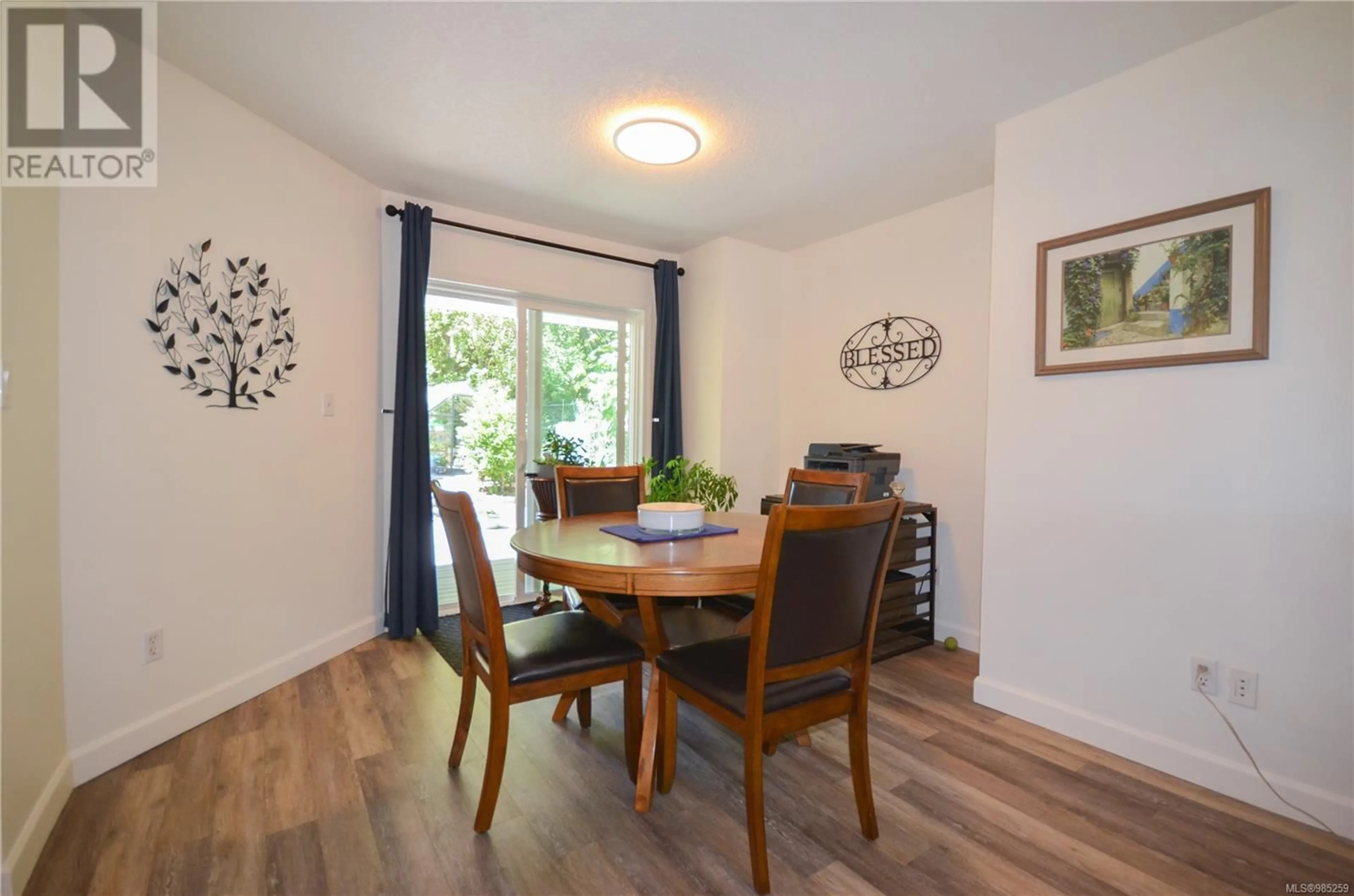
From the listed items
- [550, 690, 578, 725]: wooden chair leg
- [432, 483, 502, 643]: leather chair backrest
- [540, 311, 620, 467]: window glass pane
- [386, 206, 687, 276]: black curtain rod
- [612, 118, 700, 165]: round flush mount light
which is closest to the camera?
[432, 483, 502, 643]: leather chair backrest

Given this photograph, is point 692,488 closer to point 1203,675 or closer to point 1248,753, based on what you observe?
point 1203,675

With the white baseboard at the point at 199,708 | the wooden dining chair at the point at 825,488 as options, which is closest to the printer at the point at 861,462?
the wooden dining chair at the point at 825,488

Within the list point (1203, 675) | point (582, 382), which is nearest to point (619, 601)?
point (1203, 675)

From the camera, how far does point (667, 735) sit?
175cm

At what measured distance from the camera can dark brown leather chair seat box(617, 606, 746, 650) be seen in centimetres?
200

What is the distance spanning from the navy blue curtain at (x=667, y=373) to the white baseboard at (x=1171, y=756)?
233cm

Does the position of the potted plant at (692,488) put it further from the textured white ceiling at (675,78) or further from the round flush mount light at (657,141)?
the textured white ceiling at (675,78)

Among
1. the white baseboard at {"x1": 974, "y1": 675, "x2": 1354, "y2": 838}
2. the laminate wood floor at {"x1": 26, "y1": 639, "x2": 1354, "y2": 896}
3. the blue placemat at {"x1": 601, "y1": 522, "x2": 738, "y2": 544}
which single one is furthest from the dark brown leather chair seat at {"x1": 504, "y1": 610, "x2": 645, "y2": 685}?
the white baseboard at {"x1": 974, "y1": 675, "x2": 1354, "y2": 838}

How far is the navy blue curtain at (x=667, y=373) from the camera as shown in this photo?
4.05 m

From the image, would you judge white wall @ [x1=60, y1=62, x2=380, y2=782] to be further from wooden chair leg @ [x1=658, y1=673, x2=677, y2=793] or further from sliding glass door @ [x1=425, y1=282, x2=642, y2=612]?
wooden chair leg @ [x1=658, y1=673, x2=677, y2=793]

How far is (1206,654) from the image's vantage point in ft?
6.22

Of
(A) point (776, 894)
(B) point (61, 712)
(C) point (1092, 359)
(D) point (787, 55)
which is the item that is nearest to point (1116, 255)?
(C) point (1092, 359)

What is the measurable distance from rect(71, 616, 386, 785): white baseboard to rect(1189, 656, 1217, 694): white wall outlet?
3.50m

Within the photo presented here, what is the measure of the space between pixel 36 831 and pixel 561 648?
4.48ft
